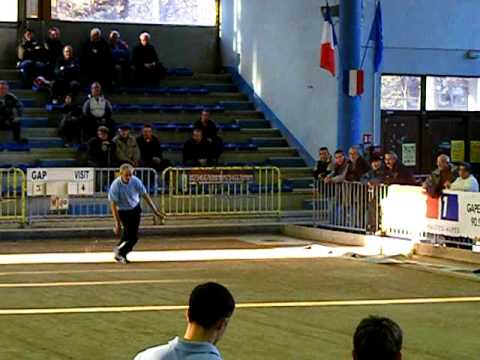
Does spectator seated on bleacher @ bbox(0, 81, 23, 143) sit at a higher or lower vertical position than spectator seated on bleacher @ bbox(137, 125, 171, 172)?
higher

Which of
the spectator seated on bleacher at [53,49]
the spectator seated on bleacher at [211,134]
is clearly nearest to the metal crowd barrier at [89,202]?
the spectator seated on bleacher at [211,134]

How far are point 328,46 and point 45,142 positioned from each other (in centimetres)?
726

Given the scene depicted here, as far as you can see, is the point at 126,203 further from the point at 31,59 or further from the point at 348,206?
the point at 31,59

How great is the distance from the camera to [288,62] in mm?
29188

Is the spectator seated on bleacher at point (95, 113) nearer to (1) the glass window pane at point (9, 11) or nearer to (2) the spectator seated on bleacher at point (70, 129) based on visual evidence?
(2) the spectator seated on bleacher at point (70, 129)

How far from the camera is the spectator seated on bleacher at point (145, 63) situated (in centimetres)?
3028

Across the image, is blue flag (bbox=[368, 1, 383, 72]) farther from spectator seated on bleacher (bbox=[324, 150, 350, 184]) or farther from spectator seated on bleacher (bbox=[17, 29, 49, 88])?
spectator seated on bleacher (bbox=[17, 29, 49, 88])

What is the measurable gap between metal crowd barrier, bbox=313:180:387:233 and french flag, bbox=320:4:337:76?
342cm

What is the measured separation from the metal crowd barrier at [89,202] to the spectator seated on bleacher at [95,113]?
10.0 ft

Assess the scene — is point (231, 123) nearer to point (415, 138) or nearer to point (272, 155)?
point (272, 155)

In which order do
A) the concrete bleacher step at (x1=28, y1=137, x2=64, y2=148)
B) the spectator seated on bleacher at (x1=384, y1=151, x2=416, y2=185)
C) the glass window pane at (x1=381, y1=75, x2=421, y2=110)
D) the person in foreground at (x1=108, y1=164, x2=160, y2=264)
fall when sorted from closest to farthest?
1. the person in foreground at (x1=108, y1=164, x2=160, y2=264)
2. the spectator seated on bleacher at (x1=384, y1=151, x2=416, y2=185)
3. the concrete bleacher step at (x1=28, y1=137, x2=64, y2=148)
4. the glass window pane at (x1=381, y1=75, x2=421, y2=110)

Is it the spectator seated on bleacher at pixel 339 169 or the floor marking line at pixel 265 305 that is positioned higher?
the spectator seated on bleacher at pixel 339 169

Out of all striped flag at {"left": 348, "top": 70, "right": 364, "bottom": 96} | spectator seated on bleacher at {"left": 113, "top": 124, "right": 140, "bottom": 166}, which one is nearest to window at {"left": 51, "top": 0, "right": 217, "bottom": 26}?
spectator seated on bleacher at {"left": 113, "top": 124, "right": 140, "bottom": 166}

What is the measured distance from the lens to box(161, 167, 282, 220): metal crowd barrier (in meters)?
24.0
